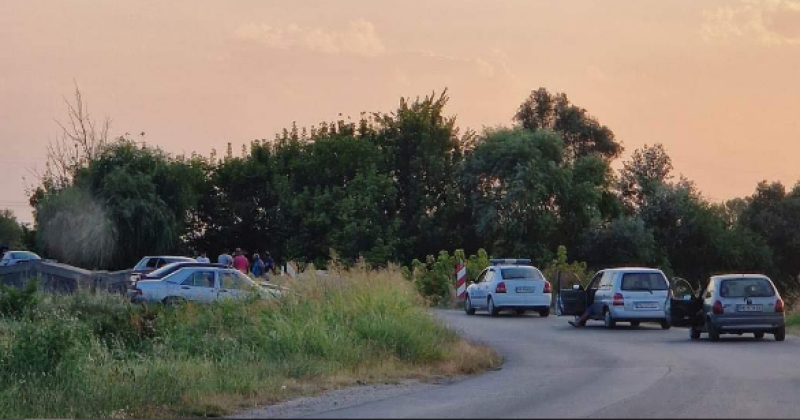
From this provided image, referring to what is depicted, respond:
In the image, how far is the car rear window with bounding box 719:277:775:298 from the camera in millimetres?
29062

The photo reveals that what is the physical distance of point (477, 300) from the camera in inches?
1646

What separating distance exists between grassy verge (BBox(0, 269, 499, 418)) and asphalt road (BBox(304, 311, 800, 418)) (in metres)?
1.95

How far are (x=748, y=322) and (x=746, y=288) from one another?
79 cm

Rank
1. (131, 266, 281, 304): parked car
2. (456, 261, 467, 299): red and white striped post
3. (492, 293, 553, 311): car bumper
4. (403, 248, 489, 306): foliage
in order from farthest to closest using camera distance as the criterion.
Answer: (403, 248, 489, 306): foliage → (456, 261, 467, 299): red and white striped post → (492, 293, 553, 311): car bumper → (131, 266, 281, 304): parked car

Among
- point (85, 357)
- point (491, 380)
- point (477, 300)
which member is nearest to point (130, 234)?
point (477, 300)

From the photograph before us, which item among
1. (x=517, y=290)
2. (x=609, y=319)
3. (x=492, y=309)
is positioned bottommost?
(x=609, y=319)

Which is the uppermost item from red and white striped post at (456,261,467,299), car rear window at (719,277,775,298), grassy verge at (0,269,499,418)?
red and white striped post at (456,261,467,299)

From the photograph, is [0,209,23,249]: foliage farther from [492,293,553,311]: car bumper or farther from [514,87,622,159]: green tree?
[492,293,553,311]: car bumper

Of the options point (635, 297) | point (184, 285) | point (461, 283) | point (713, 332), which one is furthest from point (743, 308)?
point (461, 283)

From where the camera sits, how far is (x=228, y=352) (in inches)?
971

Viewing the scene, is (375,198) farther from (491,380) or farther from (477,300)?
(491,380)

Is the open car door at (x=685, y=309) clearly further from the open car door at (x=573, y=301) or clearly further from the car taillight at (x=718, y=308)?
the open car door at (x=573, y=301)

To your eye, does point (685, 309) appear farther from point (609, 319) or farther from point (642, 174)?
point (642, 174)

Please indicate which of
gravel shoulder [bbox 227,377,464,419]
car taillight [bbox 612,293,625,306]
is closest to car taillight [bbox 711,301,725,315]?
car taillight [bbox 612,293,625,306]
